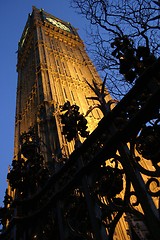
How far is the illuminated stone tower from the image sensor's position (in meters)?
17.3

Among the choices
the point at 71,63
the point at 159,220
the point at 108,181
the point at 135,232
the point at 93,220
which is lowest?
the point at 159,220

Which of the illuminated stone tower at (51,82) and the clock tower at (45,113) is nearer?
the clock tower at (45,113)

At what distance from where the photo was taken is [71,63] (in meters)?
29.0

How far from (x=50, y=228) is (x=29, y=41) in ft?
113

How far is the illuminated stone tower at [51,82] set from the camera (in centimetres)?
1727

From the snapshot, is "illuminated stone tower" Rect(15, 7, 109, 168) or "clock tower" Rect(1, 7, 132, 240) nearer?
"clock tower" Rect(1, 7, 132, 240)

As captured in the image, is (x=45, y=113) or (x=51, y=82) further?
(x=51, y=82)

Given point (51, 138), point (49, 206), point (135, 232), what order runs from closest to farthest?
1. point (49, 206)
2. point (135, 232)
3. point (51, 138)

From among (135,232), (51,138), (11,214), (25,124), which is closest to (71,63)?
(25,124)

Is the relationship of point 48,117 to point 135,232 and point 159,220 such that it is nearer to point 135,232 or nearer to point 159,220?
point 135,232

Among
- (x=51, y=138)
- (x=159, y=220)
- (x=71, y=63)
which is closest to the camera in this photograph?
(x=159, y=220)

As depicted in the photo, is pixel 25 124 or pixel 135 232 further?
pixel 25 124

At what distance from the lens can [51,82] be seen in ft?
73.2

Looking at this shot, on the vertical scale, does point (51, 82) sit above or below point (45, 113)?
above
